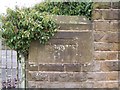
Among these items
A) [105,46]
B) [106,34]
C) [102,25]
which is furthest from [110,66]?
[102,25]

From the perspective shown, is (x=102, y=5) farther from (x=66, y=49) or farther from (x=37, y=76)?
(x=37, y=76)

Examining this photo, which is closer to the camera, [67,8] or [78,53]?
[78,53]

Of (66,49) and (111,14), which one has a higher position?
(111,14)

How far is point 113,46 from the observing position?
329 cm

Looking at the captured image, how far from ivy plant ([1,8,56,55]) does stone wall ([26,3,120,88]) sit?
0.09 metres

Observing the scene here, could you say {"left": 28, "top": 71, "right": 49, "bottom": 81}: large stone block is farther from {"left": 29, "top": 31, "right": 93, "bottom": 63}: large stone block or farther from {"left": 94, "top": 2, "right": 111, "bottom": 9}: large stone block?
{"left": 94, "top": 2, "right": 111, "bottom": 9}: large stone block

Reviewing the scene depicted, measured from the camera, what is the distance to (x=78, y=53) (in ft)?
10.8

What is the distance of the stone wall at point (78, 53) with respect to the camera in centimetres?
326

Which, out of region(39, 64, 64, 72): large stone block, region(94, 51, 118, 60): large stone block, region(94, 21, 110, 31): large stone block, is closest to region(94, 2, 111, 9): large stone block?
region(94, 21, 110, 31): large stone block

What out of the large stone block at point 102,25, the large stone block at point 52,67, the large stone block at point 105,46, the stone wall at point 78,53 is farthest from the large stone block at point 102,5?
the large stone block at point 52,67

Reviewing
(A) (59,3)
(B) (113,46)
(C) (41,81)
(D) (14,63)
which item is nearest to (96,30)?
(B) (113,46)

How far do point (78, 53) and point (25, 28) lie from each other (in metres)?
0.68

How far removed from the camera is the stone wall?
326cm

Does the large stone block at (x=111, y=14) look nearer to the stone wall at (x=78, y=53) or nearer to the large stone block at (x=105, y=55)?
the stone wall at (x=78, y=53)
